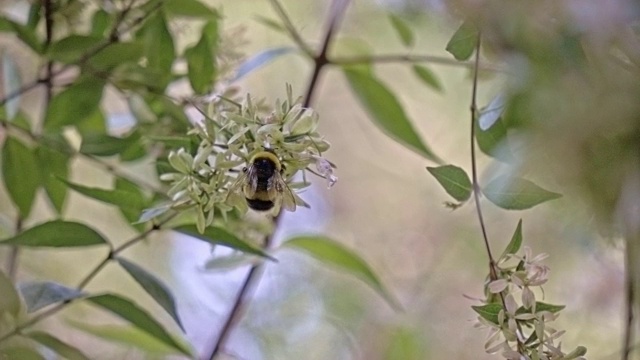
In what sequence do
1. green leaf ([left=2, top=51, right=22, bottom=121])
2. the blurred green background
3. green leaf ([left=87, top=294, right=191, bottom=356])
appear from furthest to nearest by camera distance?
the blurred green background < green leaf ([left=2, top=51, right=22, bottom=121]) < green leaf ([left=87, top=294, right=191, bottom=356])

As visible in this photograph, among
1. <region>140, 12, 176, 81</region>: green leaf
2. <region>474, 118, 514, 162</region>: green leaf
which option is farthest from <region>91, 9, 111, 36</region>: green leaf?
<region>474, 118, 514, 162</region>: green leaf

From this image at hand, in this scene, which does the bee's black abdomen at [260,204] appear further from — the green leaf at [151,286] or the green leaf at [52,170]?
the green leaf at [52,170]

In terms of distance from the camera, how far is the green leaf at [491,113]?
423mm

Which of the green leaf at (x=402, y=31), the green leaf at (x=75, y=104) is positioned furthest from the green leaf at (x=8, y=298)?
the green leaf at (x=402, y=31)

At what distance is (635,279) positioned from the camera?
42cm

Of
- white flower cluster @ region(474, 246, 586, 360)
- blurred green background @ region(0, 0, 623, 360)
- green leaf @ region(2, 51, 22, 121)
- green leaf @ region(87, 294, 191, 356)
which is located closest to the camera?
white flower cluster @ region(474, 246, 586, 360)

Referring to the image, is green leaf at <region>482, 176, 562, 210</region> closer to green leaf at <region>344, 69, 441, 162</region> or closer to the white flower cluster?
the white flower cluster

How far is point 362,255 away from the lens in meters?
0.97

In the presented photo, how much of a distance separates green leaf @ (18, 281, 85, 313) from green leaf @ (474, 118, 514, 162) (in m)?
0.23

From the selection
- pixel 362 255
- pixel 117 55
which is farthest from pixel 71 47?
pixel 362 255

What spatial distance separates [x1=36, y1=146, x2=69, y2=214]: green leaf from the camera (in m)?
0.53

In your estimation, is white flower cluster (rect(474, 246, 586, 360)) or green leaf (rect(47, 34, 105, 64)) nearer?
white flower cluster (rect(474, 246, 586, 360))

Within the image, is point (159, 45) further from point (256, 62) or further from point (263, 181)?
point (263, 181)

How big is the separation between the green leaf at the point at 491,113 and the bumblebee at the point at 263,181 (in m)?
0.13
